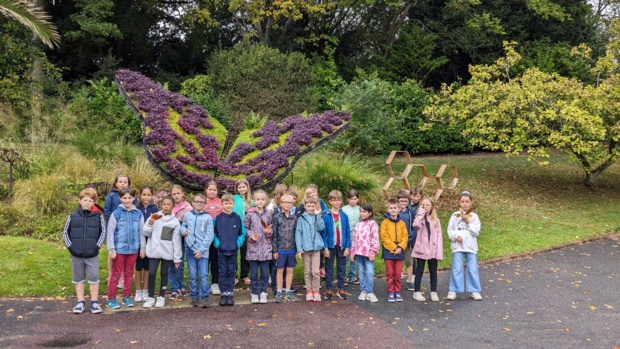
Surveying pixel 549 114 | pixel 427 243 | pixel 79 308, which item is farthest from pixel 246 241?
pixel 549 114

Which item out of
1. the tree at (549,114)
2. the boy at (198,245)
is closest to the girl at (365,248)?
the boy at (198,245)

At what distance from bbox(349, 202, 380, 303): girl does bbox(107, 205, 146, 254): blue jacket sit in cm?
275

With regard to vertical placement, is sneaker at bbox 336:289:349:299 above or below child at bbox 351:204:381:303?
below

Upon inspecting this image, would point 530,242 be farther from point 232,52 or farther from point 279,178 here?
point 232,52

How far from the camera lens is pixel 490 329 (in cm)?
627

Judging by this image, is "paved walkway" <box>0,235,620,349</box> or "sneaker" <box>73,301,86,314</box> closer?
"paved walkway" <box>0,235,620,349</box>

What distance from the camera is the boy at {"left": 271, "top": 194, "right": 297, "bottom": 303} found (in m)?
7.21

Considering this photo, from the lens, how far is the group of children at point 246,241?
22.0ft

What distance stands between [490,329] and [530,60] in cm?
1873

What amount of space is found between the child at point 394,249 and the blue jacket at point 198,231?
227 cm

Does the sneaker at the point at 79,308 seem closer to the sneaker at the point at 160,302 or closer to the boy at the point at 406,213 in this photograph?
the sneaker at the point at 160,302

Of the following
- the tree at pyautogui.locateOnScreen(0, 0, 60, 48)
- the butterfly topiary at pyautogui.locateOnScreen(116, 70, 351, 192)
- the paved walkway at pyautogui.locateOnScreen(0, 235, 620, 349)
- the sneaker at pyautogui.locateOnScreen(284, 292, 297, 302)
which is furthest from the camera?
the tree at pyautogui.locateOnScreen(0, 0, 60, 48)

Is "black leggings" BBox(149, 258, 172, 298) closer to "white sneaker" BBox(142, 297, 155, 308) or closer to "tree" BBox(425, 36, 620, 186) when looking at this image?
"white sneaker" BBox(142, 297, 155, 308)

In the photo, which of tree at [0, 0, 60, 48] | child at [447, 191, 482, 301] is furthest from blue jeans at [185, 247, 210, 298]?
tree at [0, 0, 60, 48]
